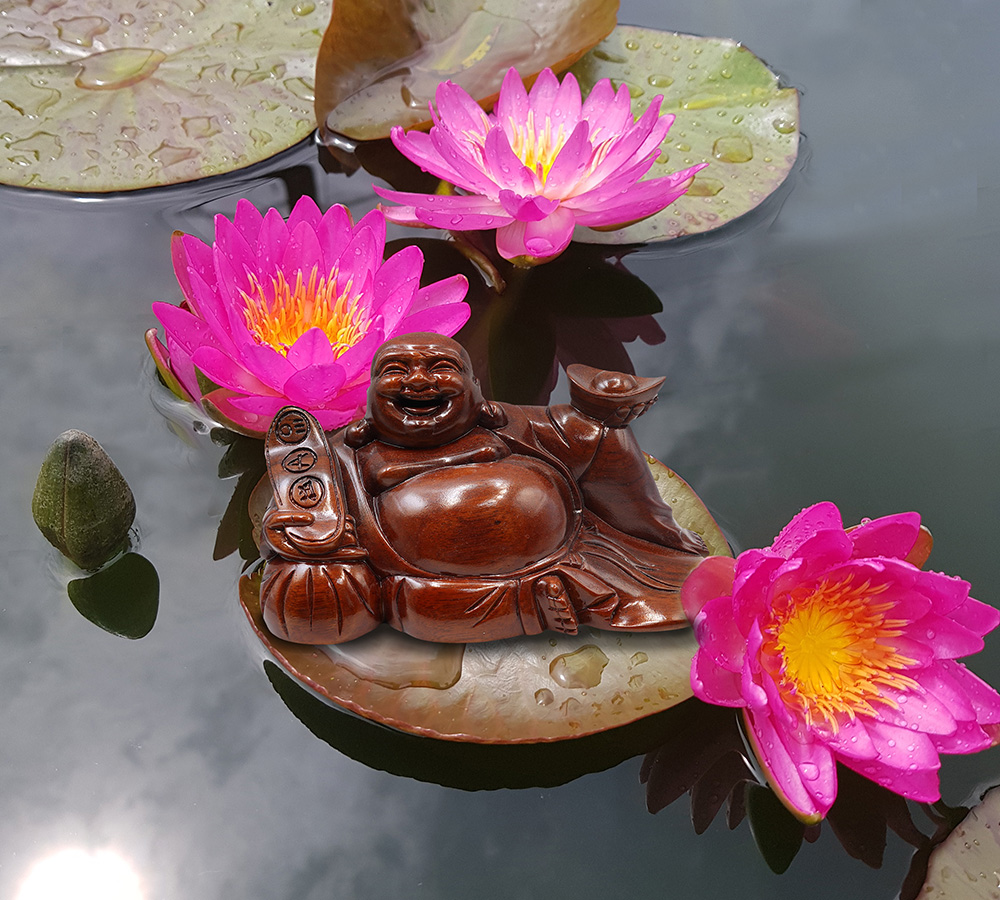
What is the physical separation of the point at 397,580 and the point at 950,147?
1491mm

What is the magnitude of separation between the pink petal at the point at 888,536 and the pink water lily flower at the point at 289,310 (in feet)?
1.69

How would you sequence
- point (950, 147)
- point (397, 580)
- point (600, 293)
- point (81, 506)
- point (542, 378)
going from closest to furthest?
point (397, 580)
point (81, 506)
point (542, 378)
point (600, 293)
point (950, 147)

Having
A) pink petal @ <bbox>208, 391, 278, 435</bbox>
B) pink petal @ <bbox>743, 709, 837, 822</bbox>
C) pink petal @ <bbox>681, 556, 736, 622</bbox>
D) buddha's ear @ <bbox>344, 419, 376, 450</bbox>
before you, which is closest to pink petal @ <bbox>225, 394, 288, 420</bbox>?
pink petal @ <bbox>208, 391, 278, 435</bbox>

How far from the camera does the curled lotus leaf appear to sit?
1.46 m

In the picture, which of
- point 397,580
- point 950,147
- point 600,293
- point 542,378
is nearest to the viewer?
point 397,580

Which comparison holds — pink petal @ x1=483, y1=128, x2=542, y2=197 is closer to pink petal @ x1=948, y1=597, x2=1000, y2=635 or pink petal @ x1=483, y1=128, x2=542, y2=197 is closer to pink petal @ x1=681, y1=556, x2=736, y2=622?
pink petal @ x1=681, y1=556, x2=736, y2=622

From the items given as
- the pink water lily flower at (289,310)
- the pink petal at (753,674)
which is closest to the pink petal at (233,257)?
the pink water lily flower at (289,310)

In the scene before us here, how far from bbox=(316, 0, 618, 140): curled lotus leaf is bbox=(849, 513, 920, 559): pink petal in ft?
3.19

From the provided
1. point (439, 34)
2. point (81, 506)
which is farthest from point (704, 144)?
point (81, 506)

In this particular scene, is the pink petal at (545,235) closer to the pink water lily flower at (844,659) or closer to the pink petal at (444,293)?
the pink petal at (444,293)

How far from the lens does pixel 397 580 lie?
0.88m

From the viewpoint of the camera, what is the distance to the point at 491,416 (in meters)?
0.90

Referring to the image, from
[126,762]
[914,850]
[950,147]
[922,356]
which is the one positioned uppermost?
[950,147]

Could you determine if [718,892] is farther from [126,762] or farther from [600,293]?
[600,293]
